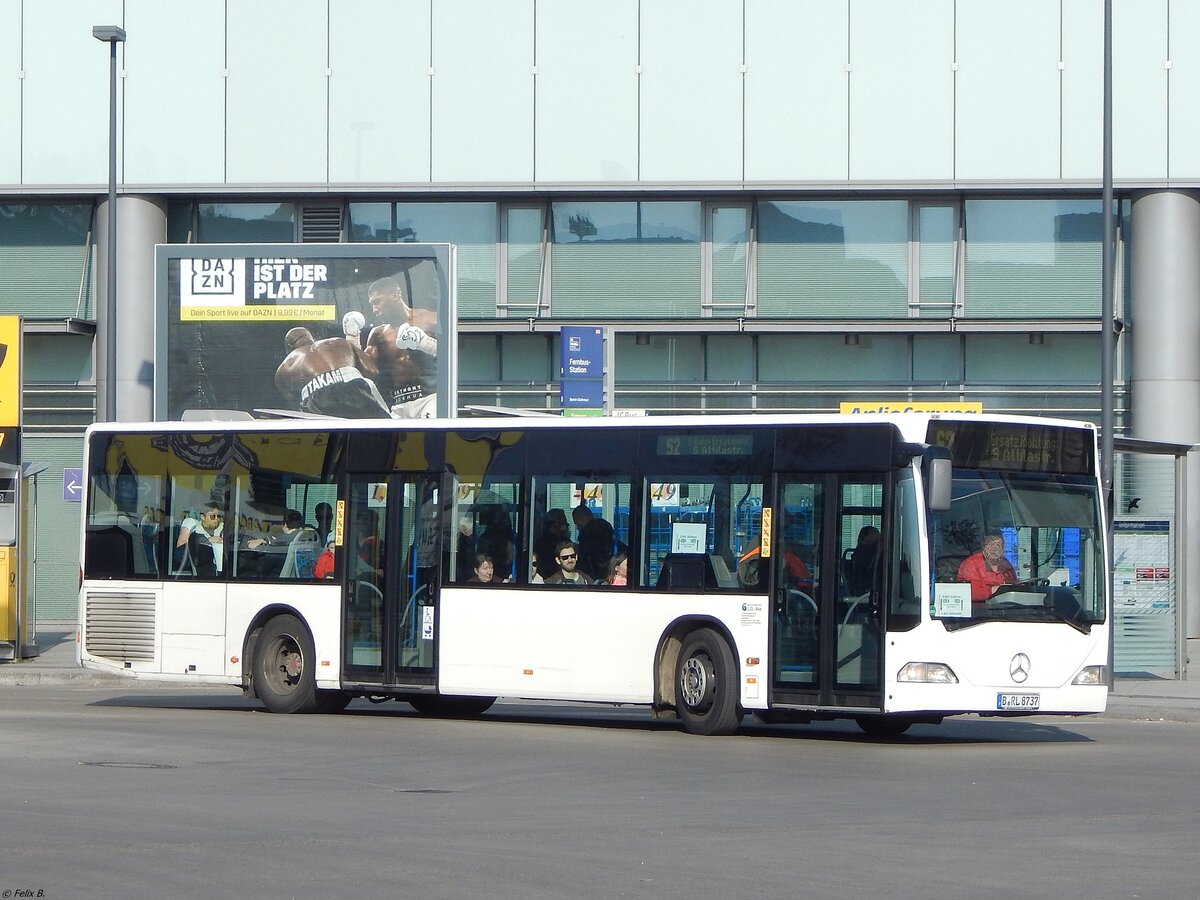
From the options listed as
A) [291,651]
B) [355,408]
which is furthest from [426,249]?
[291,651]

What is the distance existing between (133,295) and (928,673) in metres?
21.0

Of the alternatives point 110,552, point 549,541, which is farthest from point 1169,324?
point 110,552

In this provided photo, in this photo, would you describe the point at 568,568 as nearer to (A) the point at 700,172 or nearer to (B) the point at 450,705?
(B) the point at 450,705

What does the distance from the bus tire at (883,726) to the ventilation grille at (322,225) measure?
17.6m

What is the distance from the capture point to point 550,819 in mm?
11086

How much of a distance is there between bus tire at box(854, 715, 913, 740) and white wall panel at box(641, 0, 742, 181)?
15.3 m

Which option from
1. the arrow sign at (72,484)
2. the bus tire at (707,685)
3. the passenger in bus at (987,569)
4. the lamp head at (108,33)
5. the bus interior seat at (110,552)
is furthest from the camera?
the lamp head at (108,33)

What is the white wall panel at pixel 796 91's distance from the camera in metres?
31.5

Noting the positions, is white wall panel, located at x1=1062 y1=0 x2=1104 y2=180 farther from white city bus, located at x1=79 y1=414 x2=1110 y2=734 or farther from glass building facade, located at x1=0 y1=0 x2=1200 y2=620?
white city bus, located at x1=79 y1=414 x2=1110 y2=734

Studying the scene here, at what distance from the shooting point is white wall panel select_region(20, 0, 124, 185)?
33031 mm

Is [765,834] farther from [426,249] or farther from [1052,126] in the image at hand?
[1052,126]

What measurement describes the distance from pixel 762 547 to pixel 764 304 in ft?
52.7

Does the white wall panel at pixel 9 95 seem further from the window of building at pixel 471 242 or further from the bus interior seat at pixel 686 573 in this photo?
the bus interior seat at pixel 686 573

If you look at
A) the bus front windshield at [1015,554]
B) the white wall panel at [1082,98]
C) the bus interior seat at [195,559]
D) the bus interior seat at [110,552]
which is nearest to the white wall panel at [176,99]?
the white wall panel at [1082,98]
